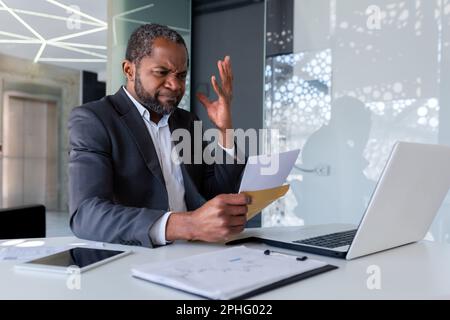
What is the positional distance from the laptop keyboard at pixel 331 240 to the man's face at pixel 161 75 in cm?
77

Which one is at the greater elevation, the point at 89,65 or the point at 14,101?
the point at 89,65

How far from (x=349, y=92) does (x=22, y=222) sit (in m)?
2.32

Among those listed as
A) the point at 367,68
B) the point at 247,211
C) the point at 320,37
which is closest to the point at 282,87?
the point at 320,37

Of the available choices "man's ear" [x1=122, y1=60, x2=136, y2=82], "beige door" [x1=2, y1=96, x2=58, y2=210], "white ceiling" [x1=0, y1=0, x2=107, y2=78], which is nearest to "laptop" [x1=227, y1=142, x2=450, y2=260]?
"man's ear" [x1=122, y1=60, x2=136, y2=82]

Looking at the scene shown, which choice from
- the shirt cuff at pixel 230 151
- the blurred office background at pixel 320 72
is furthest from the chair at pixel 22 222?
the blurred office background at pixel 320 72

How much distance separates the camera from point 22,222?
188 centimetres

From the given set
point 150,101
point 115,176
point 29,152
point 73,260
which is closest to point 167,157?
point 150,101

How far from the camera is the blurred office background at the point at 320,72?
9.23 ft

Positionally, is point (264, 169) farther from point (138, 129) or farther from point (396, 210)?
point (138, 129)

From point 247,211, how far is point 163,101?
2.30 ft

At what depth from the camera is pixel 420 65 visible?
2.82m
